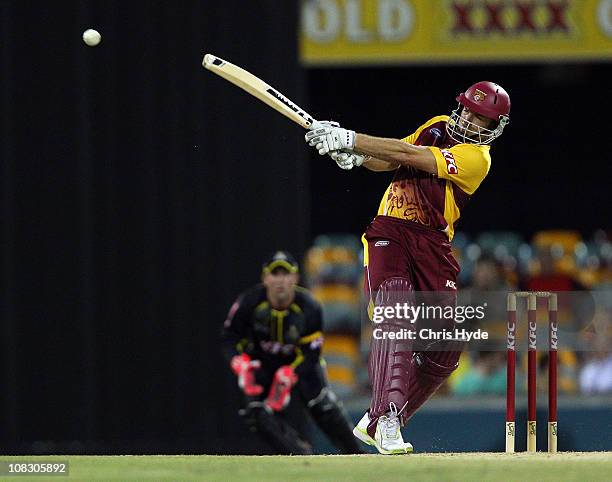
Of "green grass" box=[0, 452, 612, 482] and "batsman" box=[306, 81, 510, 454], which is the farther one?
"batsman" box=[306, 81, 510, 454]

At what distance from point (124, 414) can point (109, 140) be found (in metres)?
2.06

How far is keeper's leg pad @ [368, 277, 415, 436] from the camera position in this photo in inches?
279

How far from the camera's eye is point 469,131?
23.8ft

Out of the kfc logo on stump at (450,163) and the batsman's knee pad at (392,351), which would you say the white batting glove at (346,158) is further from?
the batsman's knee pad at (392,351)

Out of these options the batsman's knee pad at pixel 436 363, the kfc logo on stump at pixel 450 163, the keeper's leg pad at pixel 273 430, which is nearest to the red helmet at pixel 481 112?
the kfc logo on stump at pixel 450 163

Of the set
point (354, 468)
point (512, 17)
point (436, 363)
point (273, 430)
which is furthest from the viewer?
point (512, 17)

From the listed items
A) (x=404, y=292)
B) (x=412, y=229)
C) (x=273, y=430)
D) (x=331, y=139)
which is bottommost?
(x=273, y=430)

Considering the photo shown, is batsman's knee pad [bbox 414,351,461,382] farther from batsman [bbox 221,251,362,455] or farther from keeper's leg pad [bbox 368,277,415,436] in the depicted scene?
batsman [bbox 221,251,362,455]

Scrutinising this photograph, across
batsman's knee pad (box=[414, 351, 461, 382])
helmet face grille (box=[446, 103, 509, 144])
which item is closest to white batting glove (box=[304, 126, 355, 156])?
helmet face grille (box=[446, 103, 509, 144])

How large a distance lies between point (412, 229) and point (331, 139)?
0.61 metres

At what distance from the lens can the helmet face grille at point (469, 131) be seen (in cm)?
725

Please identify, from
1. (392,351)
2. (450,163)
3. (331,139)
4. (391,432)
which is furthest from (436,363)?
(331,139)

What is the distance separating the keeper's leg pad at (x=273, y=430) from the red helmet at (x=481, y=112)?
3.47m

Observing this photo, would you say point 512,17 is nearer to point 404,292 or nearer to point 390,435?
point 404,292
